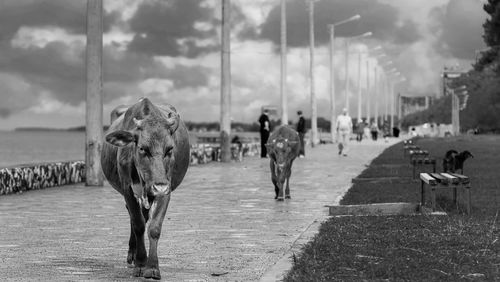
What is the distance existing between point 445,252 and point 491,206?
5899mm

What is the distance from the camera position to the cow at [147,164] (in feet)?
28.5

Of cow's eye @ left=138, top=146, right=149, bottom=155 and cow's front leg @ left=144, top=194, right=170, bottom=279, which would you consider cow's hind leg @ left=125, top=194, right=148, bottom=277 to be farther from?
cow's eye @ left=138, top=146, right=149, bottom=155

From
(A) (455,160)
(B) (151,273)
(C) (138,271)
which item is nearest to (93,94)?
(A) (455,160)

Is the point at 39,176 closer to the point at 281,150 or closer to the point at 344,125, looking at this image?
the point at 281,150

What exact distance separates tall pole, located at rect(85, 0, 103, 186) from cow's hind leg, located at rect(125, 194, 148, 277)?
14.3m

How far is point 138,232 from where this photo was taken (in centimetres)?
961

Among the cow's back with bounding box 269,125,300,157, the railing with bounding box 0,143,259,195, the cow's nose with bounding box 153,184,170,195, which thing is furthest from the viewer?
the railing with bounding box 0,143,259,195

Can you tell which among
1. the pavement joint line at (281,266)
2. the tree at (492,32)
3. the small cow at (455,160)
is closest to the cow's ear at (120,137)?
the pavement joint line at (281,266)

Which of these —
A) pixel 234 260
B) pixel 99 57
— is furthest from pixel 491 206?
pixel 99 57

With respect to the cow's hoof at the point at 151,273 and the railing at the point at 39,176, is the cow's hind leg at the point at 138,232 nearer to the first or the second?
the cow's hoof at the point at 151,273

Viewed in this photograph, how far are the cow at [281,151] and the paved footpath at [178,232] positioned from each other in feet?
1.49

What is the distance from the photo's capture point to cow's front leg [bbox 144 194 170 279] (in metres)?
8.88

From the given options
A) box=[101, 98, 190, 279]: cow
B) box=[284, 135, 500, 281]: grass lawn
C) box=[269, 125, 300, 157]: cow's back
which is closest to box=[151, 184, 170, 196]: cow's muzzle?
box=[101, 98, 190, 279]: cow

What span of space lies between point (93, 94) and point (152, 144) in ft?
50.7
